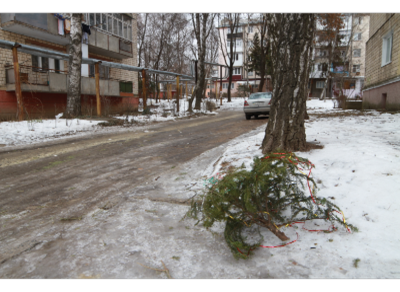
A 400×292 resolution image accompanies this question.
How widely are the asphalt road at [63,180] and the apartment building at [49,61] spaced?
6979mm

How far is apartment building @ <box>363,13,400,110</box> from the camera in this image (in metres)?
11.0

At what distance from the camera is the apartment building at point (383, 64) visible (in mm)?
10953

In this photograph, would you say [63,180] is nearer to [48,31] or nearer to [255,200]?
[255,200]

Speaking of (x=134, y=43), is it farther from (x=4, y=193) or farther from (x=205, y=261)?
(x=205, y=261)

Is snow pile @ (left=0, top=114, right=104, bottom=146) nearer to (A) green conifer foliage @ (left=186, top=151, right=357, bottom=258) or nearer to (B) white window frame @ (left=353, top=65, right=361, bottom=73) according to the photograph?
(A) green conifer foliage @ (left=186, top=151, right=357, bottom=258)

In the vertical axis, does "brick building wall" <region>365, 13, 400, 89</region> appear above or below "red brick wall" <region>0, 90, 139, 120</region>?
above

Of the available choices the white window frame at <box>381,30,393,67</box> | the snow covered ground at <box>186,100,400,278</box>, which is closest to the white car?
the white window frame at <box>381,30,393,67</box>

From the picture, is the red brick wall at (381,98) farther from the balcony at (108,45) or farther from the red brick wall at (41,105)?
the balcony at (108,45)

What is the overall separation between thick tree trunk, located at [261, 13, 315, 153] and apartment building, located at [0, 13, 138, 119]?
11.2 metres

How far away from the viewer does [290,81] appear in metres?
4.05

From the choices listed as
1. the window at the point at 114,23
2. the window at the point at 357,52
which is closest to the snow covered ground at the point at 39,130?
the window at the point at 114,23

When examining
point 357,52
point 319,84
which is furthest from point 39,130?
point 357,52

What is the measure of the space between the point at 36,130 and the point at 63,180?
222 inches
